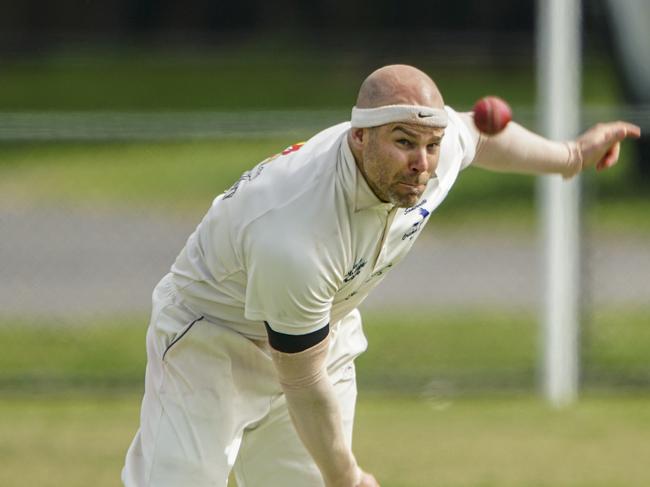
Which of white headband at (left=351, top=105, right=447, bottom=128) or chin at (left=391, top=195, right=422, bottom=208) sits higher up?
white headband at (left=351, top=105, right=447, bottom=128)

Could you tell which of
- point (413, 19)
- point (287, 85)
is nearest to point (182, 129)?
point (287, 85)

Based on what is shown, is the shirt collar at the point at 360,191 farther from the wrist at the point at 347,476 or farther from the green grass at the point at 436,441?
the green grass at the point at 436,441

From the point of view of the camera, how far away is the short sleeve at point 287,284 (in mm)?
4234

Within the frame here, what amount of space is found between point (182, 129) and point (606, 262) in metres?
4.07

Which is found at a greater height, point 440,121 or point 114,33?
point 440,121

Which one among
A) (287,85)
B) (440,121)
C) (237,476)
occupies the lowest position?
(287,85)

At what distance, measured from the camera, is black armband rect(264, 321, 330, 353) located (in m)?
4.41

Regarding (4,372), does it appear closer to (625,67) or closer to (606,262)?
(606,262)

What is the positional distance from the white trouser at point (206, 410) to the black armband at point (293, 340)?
0.44 m

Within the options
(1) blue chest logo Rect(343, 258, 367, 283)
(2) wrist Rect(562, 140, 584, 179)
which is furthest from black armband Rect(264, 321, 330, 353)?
(2) wrist Rect(562, 140, 584, 179)

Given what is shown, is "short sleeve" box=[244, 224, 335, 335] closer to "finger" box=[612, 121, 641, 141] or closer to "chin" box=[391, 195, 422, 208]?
"chin" box=[391, 195, 422, 208]

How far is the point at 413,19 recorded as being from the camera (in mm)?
30266

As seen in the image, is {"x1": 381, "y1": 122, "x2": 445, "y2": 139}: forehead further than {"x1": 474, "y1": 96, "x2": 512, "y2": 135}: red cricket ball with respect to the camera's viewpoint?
No

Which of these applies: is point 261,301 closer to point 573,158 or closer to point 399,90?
point 399,90
